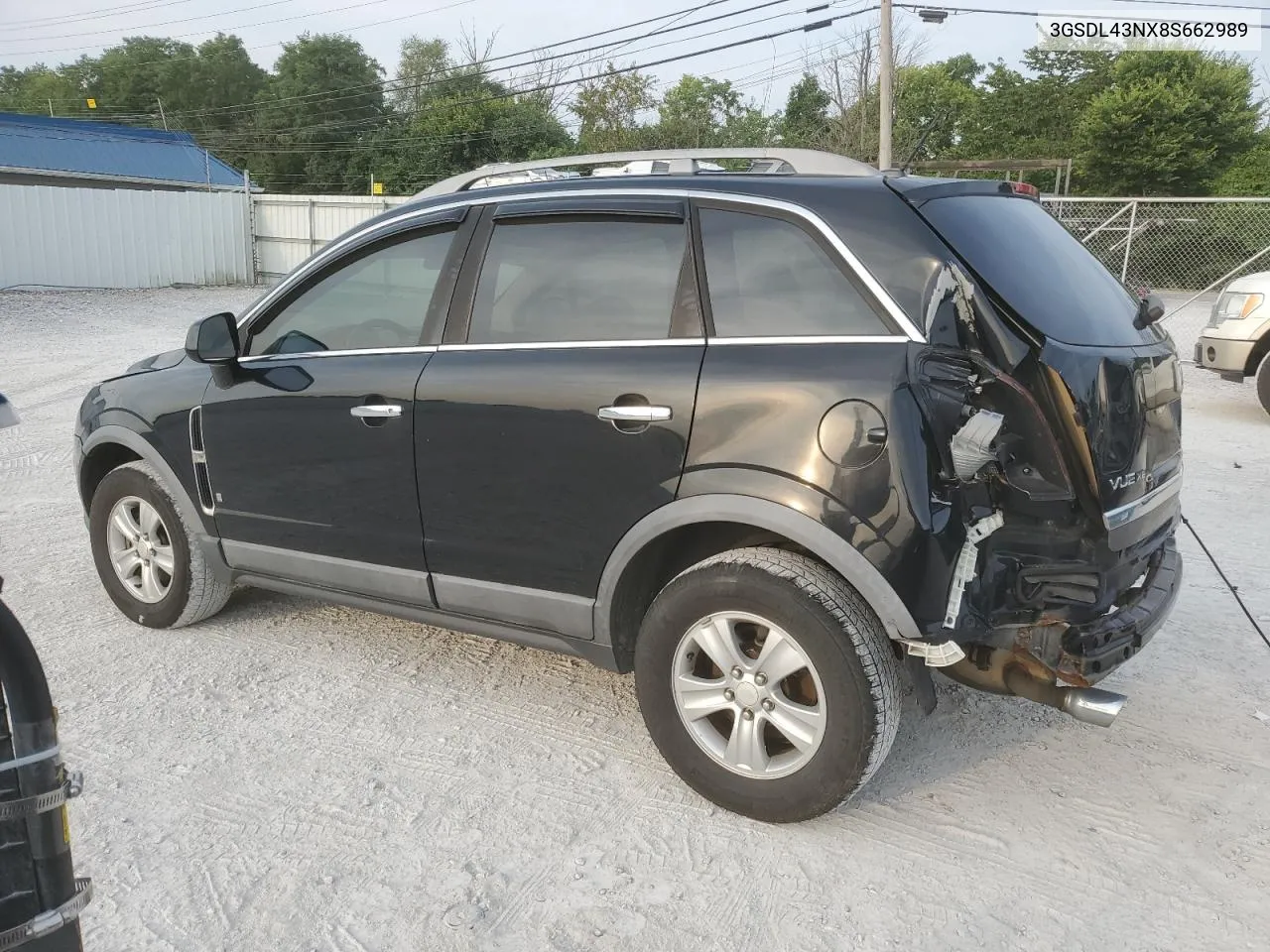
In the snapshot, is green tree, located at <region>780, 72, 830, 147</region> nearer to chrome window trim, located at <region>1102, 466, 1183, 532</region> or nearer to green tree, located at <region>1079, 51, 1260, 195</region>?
green tree, located at <region>1079, 51, 1260, 195</region>

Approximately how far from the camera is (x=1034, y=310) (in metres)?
2.91

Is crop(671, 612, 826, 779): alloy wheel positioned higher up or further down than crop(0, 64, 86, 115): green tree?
further down

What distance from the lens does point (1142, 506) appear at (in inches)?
121

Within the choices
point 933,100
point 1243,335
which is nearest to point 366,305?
point 1243,335

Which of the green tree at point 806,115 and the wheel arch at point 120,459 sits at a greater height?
the green tree at point 806,115

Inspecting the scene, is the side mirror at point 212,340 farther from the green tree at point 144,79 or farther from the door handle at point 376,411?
the green tree at point 144,79

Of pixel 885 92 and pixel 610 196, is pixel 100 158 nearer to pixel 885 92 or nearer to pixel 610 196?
pixel 885 92

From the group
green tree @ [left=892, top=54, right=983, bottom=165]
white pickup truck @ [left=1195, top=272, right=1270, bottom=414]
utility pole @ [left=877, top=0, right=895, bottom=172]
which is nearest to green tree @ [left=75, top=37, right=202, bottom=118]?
green tree @ [left=892, top=54, right=983, bottom=165]

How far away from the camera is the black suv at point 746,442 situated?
2.79m

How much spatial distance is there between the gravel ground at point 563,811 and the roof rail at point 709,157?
1905 mm

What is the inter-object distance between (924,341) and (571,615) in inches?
55.5

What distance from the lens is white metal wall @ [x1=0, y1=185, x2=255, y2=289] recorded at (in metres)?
19.9

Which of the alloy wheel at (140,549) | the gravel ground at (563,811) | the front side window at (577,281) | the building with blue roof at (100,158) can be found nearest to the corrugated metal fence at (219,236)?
the building with blue roof at (100,158)

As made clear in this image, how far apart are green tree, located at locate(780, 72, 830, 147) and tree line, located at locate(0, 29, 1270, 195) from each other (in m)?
0.19
